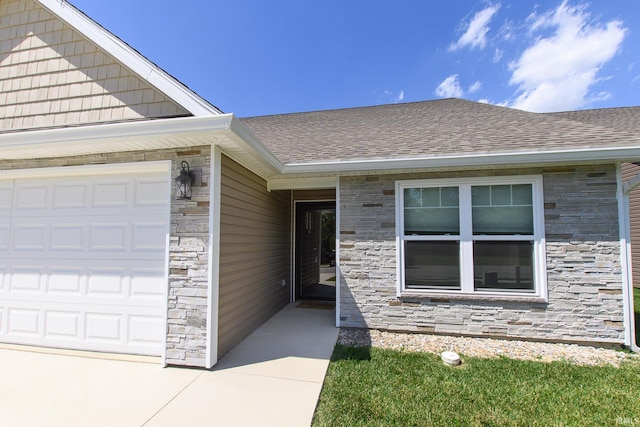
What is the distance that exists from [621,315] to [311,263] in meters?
6.16

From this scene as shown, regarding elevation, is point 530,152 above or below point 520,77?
below

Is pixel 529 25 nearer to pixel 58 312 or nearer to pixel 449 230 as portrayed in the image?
pixel 449 230

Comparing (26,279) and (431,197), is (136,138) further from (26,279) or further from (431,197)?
(431,197)

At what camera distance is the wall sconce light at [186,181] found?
11.6ft

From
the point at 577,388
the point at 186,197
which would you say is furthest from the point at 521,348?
the point at 186,197

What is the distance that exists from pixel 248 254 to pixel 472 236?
→ 3681mm

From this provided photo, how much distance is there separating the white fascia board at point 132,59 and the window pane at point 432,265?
375 centimetres

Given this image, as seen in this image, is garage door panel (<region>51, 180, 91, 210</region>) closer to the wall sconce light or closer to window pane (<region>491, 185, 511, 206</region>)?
the wall sconce light

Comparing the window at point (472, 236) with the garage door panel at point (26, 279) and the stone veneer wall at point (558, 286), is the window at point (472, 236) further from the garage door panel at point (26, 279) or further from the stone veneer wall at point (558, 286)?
the garage door panel at point (26, 279)

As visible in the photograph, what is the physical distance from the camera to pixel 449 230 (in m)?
4.77

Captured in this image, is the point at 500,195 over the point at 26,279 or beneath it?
over

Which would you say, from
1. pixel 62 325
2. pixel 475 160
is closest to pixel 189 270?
pixel 62 325

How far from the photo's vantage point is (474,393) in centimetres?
294

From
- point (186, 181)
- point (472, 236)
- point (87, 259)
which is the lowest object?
point (87, 259)
